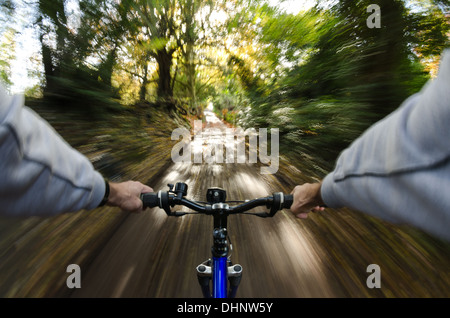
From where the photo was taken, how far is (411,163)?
48 centimetres

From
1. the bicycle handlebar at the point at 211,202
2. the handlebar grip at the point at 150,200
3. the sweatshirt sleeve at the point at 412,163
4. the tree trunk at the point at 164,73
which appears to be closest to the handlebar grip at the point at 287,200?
the bicycle handlebar at the point at 211,202

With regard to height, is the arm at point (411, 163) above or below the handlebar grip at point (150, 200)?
above

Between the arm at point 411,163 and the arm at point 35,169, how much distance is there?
1104 mm

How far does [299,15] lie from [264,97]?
2321mm

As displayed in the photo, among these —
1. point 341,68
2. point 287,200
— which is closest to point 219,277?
point 287,200

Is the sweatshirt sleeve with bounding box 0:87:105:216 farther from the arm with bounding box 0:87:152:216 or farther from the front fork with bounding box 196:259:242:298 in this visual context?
the front fork with bounding box 196:259:242:298

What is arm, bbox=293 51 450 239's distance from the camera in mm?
→ 430

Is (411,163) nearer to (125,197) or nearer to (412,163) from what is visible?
(412,163)

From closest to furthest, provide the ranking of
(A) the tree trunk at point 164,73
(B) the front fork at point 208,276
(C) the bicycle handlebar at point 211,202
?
(C) the bicycle handlebar at point 211,202 < (B) the front fork at point 208,276 < (A) the tree trunk at point 164,73

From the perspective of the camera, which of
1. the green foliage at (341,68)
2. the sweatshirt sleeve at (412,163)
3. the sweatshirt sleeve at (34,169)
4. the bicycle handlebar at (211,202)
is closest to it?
the sweatshirt sleeve at (412,163)

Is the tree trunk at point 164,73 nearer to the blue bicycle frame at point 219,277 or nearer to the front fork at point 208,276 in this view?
the front fork at point 208,276

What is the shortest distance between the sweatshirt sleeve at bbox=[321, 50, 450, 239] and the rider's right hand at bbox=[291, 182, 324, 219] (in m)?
0.28

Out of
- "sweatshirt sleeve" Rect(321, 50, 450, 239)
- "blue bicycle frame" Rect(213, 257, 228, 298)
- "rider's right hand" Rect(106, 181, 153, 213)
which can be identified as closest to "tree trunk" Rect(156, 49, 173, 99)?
"rider's right hand" Rect(106, 181, 153, 213)

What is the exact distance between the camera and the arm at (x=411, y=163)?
0.43 meters
